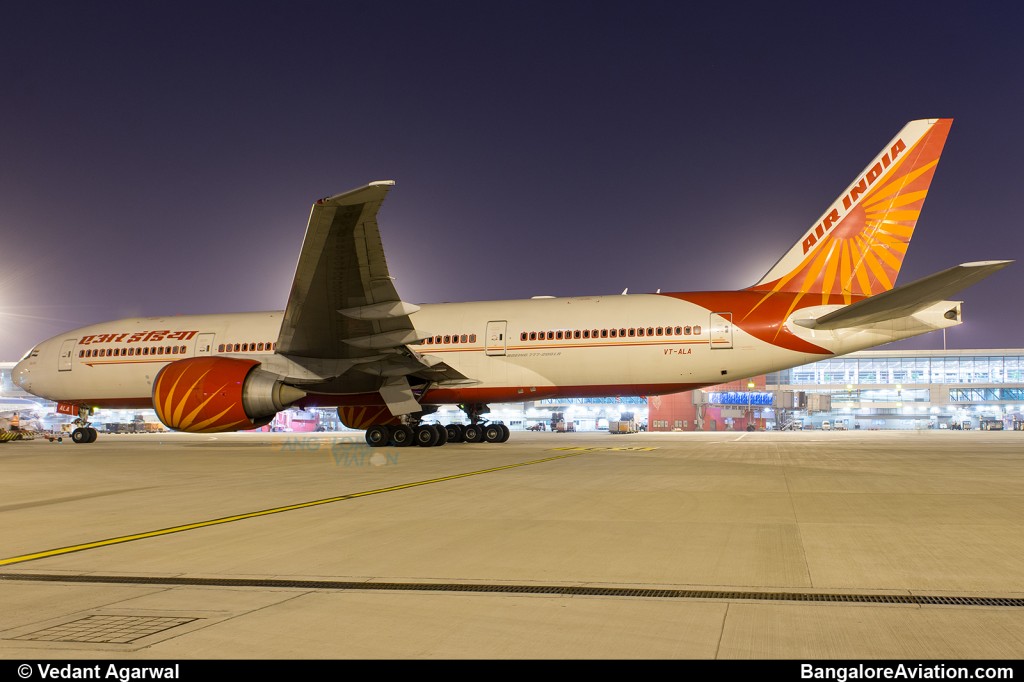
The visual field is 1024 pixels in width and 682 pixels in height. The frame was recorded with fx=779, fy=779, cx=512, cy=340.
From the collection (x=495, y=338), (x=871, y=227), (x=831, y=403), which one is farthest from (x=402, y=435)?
(x=831, y=403)

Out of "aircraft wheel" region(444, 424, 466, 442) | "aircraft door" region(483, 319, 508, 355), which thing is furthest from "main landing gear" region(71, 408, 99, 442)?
"aircraft door" region(483, 319, 508, 355)

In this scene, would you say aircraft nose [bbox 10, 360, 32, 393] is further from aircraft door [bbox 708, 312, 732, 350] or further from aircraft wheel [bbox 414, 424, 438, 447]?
aircraft door [bbox 708, 312, 732, 350]

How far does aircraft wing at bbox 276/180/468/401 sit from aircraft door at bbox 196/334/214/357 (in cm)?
659

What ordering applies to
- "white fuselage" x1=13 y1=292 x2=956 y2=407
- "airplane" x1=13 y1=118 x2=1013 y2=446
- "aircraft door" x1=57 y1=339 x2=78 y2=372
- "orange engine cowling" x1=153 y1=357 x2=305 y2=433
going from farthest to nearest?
"aircraft door" x1=57 y1=339 x2=78 y2=372, "white fuselage" x1=13 y1=292 x2=956 y2=407, "orange engine cowling" x1=153 y1=357 x2=305 y2=433, "airplane" x1=13 y1=118 x2=1013 y2=446

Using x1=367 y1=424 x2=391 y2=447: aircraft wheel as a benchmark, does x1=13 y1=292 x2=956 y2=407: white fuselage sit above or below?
above

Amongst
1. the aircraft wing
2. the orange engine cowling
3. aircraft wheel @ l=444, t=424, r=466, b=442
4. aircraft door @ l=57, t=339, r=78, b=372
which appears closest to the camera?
the aircraft wing

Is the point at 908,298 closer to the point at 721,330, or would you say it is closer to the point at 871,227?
the point at 871,227

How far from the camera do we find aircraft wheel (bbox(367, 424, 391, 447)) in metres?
23.5

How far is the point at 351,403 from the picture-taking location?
77.5 feet

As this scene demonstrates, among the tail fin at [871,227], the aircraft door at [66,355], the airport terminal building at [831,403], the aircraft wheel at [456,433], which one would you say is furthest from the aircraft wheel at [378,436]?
the airport terminal building at [831,403]

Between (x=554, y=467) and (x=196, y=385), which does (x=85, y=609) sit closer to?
(x=554, y=467)

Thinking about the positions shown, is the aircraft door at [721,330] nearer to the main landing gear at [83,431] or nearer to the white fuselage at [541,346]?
the white fuselage at [541,346]

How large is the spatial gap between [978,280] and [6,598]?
1727 cm

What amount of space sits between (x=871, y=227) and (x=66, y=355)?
2656 centimetres
